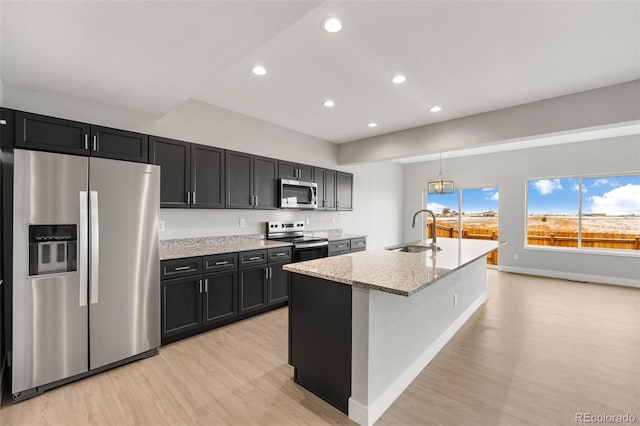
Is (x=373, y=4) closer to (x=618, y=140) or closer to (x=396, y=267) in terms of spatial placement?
(x=396, y=267)

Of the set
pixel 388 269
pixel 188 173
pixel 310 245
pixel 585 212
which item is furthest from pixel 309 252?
pixel 585 212

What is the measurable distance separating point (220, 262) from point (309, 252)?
4.43 ft

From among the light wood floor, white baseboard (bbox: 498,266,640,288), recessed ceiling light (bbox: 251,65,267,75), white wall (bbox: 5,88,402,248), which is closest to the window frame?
white baseboard (bbox: 498,266,640,288)

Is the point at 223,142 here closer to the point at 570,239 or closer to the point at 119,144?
the point at 119,144

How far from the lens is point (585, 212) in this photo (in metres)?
5.66

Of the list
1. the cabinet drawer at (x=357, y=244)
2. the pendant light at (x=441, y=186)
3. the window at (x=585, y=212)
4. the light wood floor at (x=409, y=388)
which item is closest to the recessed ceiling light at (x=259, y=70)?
the light wood floor at (x=409, y=388)

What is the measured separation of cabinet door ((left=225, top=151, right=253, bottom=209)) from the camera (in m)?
3.67

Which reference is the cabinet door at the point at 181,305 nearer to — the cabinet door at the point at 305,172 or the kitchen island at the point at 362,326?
the kitchen island at the point at 362,326

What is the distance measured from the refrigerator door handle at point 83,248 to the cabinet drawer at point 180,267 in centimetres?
60

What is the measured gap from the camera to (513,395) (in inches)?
80.0

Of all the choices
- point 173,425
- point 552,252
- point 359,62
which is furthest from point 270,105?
point 552,252

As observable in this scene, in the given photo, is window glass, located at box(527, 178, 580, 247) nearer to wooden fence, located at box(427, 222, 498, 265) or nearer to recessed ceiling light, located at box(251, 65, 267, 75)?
wooden fence, located at box(427, 222, 498, 265)

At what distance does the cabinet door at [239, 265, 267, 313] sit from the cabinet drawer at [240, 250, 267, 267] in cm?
7

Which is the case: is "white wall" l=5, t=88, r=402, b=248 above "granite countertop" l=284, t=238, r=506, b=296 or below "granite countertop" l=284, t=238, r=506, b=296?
above
